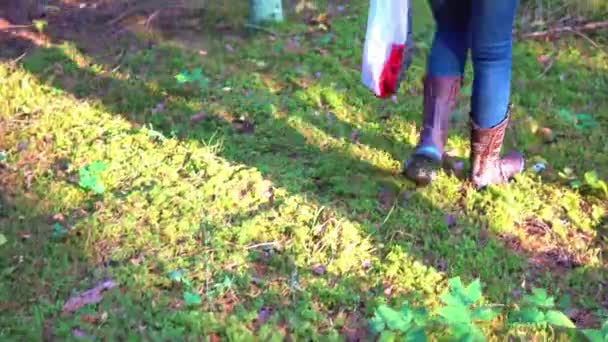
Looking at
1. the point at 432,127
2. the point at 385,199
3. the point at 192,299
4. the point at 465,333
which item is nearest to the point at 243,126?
the point at 385,199

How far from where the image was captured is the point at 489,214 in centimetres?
308

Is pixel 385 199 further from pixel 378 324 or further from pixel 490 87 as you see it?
pixel 378 324

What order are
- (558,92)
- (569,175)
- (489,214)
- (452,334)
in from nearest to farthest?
(452,334) < (489,214) < (569,175) < (558,92)

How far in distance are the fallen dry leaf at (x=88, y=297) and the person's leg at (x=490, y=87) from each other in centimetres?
153

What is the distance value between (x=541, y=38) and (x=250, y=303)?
3417 millimetres

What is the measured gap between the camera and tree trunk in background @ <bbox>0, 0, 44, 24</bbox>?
5621mm

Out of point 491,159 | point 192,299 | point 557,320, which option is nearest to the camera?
point 557,320

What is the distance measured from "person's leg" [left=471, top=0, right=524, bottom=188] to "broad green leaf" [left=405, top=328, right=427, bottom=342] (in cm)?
120

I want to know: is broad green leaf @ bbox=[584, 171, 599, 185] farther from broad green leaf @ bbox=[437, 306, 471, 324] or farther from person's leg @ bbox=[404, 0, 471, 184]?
broad green leaf @ bbox=[437, 306, 471, 324]

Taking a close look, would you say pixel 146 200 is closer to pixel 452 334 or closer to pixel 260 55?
pixel 452 334

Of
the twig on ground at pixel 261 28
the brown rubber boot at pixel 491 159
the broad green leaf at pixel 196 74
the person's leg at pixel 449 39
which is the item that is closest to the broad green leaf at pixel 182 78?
the broad green leaf at pixel 196 74

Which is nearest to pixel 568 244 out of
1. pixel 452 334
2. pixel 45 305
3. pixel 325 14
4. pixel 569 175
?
pixel 569 175

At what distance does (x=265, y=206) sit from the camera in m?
3.19

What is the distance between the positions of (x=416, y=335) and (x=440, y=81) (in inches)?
53.7
